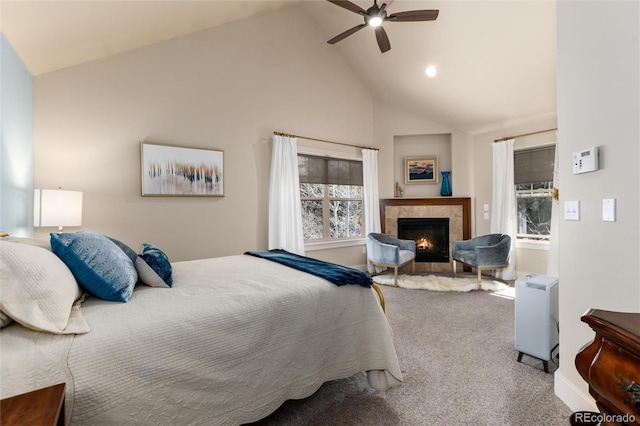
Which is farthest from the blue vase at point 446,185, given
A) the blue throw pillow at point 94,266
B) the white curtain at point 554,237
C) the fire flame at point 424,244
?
the blue throw pillow at point 94,266

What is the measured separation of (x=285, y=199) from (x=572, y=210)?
3.36 meters

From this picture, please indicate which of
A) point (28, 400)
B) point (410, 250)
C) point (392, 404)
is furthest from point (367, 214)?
point (28, 400)

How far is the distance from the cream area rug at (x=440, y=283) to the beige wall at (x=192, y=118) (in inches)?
88.3

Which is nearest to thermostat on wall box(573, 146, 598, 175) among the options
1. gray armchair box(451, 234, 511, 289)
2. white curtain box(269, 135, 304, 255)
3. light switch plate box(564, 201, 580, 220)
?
light switch plate box(564, 201, 580, 220)

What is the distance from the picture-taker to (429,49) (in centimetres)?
410

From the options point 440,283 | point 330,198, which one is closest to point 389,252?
point 440,283

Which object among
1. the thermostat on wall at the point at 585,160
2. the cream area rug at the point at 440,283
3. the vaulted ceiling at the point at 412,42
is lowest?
the cream area rug at the point at 440,283

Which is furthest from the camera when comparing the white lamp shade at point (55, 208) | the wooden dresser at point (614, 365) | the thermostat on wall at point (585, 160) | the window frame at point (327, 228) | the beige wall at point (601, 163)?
the window frame at point (327, 228)

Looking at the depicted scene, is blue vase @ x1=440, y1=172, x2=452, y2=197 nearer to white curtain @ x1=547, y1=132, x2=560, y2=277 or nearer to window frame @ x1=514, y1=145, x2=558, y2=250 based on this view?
window frame @ x1=514, y1=145, x2=558, y2=250

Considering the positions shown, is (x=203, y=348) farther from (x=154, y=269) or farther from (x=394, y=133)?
(x=394, y=133)

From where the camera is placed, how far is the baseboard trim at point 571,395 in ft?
5.42

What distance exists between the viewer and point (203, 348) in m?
1.30

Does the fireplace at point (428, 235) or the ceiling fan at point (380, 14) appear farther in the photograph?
the fireplace at point (428, 235)

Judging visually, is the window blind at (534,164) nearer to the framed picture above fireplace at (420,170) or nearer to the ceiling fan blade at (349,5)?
the framed picture above fireplace at (420,170)
